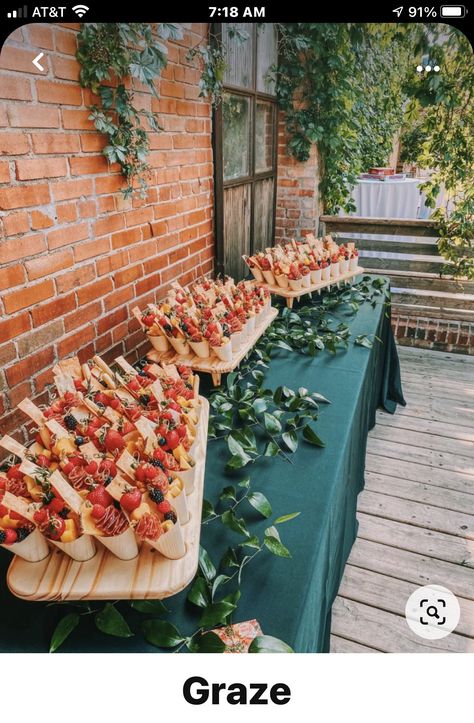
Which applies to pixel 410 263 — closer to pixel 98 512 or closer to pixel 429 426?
pixel 429 426

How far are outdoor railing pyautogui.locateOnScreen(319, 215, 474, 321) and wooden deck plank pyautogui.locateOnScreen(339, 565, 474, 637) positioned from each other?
2402 mm

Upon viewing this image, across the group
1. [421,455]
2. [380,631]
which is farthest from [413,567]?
[421,455]

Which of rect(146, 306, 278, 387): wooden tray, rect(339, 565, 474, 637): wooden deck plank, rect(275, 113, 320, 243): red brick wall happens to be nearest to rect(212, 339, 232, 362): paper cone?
rect(146, 306, 278, 387): wooden tray

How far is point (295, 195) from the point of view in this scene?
3037mm

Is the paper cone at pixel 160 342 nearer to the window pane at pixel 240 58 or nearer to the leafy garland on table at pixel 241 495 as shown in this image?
the leafy garland on table at pixel 241 495

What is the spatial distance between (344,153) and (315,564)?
115 inches

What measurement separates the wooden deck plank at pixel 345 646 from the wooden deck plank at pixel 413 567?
28 centimetres

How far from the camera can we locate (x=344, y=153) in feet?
10.2

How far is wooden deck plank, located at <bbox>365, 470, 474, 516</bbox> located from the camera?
1853mm

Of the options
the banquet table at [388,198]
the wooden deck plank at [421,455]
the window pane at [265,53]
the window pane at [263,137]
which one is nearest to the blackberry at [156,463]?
the wooden deck plank at [421,455]

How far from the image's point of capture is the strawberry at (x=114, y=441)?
840 millimetres
